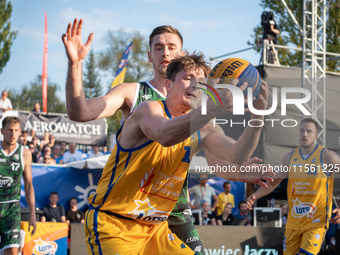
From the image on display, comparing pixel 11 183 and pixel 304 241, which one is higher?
pixel 11 183

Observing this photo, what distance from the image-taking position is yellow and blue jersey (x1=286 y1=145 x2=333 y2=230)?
21.8ft

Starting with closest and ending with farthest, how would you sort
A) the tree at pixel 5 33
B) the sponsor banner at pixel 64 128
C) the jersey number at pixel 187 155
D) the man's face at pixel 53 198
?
the jersey number at pixel 187 155 < the man's face at pixel 53 198 < the sponsor banner at pixel 64 128 < the tree at pixel 5 33

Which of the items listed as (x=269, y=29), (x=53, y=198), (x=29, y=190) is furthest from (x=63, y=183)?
(x=269, y=29)

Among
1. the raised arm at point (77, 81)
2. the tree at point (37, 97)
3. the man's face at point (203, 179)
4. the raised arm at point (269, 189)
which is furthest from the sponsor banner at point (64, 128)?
the tree at point (37, 97)

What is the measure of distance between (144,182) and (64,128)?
13.5 m

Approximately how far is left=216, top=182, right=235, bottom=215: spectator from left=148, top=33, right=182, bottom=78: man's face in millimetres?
8507

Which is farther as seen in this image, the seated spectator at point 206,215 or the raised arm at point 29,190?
the seated spectator at point 206,215

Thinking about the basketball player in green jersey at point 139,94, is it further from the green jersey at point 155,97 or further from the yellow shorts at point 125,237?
the yellow shorts at point 125,237

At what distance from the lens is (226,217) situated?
433 inches

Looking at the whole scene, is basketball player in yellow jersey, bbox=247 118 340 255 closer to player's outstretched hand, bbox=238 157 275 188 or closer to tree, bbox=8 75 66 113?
player's outstretched hand, bbox=238 157 275 188

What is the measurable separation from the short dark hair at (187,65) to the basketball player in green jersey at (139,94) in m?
0.24

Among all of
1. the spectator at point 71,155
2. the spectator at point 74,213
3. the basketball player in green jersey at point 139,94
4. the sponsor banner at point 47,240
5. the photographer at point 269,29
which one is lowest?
the spectator at point 74,213

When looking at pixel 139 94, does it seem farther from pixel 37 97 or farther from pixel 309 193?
pixel 37 97

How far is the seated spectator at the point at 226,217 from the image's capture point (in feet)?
35.9
